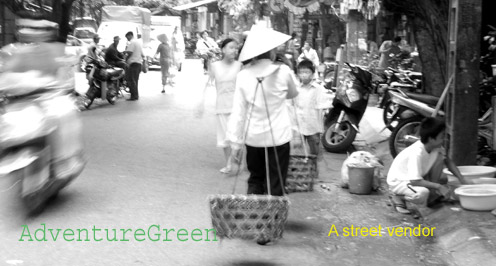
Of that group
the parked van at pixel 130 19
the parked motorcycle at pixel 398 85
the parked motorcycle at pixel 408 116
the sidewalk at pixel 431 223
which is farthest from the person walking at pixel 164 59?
the parked van at pixel 130 19

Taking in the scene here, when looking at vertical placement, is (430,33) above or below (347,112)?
above

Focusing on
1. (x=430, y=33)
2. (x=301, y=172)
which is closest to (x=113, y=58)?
(x=430, y=33)

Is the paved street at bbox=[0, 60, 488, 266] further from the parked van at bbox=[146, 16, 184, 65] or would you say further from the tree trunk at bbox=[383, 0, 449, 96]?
the parked van at bbox=[146, 16, 184, 65]

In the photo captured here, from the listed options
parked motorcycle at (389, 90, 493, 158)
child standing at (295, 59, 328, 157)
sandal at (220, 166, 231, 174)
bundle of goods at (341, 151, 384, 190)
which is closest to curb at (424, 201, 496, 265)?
bundle of goods at (341, 151, 384, 190)

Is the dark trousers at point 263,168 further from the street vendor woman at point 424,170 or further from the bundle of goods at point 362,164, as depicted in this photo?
the bundle of goods at point 362,164

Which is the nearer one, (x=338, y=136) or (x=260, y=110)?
(x=260, y=110)

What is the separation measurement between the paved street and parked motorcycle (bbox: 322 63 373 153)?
283 millimetres

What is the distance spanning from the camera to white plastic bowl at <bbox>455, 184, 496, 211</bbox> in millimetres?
7164

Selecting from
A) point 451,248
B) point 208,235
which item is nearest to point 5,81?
point 208,235

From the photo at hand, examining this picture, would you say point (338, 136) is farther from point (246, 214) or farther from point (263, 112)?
point (246, 214)

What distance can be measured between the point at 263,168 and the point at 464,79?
2806 millimetres

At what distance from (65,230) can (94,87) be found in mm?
12074

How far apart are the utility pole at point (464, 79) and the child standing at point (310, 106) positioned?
6.16ft

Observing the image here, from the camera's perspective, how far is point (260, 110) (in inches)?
248
